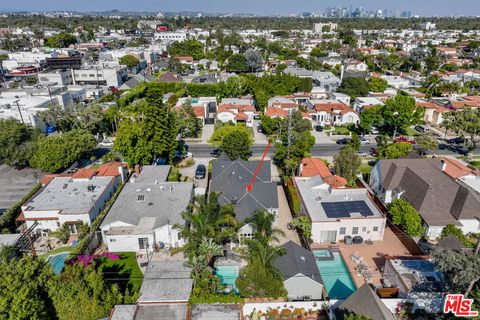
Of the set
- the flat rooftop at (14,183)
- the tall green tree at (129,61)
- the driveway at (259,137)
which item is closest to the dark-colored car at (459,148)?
the driveway at (259,137)

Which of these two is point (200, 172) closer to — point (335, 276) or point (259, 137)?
point (259, 137)

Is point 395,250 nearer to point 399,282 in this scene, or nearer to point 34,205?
Answer: point 399,282

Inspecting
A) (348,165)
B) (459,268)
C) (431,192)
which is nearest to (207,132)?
(348,165)

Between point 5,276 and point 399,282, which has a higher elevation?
point 5,276

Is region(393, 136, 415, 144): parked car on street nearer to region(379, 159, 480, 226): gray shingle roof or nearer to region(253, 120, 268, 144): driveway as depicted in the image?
region(379, 159, 480, 226): gray shingle roof

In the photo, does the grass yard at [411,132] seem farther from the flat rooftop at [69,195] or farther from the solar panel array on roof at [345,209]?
the flat rooftop at [69,195]

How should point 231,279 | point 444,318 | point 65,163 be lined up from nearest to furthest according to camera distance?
point 444,318 < point 231,279 < point 65,163

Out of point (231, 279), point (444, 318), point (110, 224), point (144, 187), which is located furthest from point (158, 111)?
point (444, 318)

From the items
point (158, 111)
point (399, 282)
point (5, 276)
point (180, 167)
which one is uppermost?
point (158, 111)
